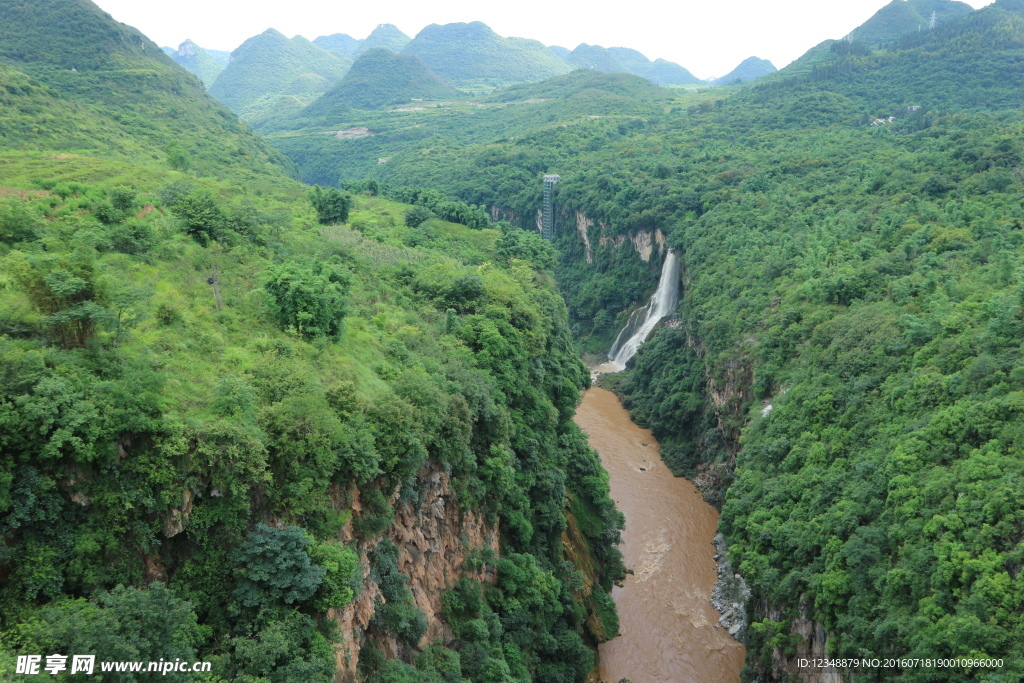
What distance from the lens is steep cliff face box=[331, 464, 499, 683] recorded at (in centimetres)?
1575

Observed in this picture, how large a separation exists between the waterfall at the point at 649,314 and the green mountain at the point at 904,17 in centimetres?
10367

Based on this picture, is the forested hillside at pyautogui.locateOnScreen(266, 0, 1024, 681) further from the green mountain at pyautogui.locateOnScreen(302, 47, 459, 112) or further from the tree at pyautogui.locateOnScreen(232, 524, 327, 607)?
the green mountain at pyautogui.locateOnScreen(302, 47, 459, 112)

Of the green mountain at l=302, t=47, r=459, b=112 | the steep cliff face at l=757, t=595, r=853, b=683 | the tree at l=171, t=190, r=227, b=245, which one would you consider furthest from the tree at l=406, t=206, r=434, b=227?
the green mountain at l=302, t=47, r=459, b=112

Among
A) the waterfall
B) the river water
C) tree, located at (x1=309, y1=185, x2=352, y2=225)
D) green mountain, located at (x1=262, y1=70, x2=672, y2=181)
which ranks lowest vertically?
the river water

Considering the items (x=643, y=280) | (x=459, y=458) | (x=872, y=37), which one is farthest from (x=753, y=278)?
(x=872, y=37)

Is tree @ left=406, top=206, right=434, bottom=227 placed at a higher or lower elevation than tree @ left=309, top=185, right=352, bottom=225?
lower

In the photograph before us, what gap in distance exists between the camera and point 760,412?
129 feet

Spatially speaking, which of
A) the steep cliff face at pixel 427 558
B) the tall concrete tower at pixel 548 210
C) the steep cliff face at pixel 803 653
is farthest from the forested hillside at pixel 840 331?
the steep cliff face at pixel 427 558

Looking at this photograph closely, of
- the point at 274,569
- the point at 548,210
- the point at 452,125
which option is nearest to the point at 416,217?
the point at 274,569

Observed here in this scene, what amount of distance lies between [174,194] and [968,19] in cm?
12725

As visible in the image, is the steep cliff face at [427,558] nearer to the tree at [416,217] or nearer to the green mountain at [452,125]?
the tree at [416,217]

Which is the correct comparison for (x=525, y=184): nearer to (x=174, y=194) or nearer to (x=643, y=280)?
(x=643, y=280)

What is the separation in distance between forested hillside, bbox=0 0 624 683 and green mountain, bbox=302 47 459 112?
137467 millimetres

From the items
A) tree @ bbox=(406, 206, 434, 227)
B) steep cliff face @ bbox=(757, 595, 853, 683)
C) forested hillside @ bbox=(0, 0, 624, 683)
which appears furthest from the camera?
tree @ bbox=(406, 206, 434, 227)
